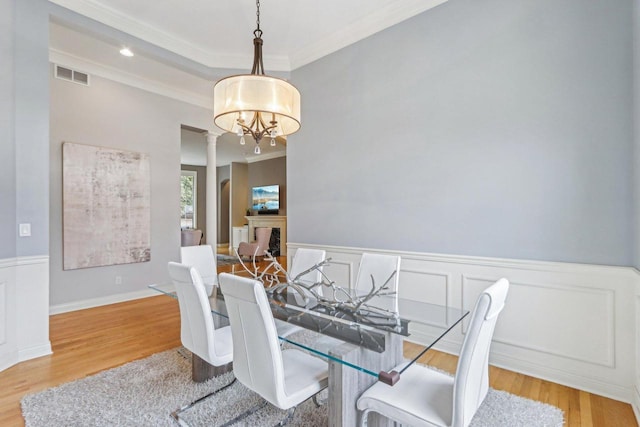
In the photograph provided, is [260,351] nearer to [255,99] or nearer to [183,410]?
[183,410]

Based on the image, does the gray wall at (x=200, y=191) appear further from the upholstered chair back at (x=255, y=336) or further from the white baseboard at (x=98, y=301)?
the upholstered chair back at (x=255, y=336)

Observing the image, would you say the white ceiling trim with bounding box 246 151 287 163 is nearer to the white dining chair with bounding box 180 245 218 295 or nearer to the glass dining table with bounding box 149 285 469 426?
the white dining chair with bounding box 180 245 218 295

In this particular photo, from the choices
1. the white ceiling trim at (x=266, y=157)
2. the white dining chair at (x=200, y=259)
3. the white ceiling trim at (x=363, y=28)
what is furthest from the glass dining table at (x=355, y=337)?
the white ceiling trim at (x=266, y=157)

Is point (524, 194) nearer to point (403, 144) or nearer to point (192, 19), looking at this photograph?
point (403, 144)

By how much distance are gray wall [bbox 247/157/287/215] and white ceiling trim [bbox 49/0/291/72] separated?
17.6 ft

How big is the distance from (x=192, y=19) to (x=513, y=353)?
4.43 meters

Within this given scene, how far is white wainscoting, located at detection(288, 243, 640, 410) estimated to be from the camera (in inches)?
83.5

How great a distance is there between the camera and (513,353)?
254 centimetres

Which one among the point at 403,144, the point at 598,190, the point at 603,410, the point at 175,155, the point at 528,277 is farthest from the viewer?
the point at 175,155

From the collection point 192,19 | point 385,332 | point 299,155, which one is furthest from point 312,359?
point 192,19

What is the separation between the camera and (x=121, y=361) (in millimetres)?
2664

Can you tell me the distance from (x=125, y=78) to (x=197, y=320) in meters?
4.23

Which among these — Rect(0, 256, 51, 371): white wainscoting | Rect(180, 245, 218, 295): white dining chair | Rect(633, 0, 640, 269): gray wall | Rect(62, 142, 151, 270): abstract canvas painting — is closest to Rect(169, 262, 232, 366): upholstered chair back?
Rect(180, 245, 218, 295): white dining chair

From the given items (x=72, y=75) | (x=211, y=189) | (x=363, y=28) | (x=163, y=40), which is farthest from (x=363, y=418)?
(x=211, y=189)
